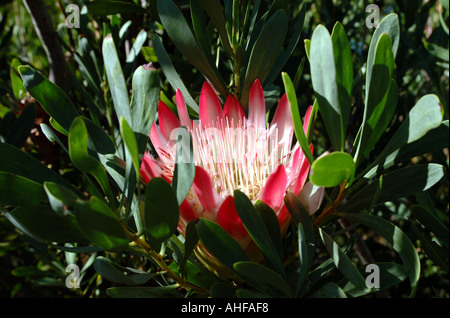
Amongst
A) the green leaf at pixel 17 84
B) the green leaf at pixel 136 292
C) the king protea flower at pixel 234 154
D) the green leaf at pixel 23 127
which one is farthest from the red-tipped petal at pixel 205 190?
the green leaf at pixel 17 84

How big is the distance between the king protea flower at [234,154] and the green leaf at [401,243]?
8cm

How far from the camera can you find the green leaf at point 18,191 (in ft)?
1.45

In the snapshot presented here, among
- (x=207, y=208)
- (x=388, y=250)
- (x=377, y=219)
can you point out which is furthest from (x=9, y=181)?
(x=388, y=250)

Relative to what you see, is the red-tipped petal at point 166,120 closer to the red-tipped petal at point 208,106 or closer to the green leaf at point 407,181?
the red-tipped petal at point 208,106

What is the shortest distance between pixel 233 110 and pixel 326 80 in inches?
7.7

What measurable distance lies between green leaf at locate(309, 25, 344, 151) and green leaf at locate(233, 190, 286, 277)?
12 cm

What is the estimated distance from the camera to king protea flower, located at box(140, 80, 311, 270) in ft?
1.68

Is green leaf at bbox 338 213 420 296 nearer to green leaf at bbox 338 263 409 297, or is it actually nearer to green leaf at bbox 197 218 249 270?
green leaf at bbox 338 263 409 297

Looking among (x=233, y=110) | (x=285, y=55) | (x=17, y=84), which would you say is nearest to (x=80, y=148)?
(x=233, y=110)

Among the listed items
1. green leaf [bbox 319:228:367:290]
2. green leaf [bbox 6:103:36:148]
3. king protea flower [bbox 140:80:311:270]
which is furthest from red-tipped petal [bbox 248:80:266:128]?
green leaf [bbox 6:103:36:148]

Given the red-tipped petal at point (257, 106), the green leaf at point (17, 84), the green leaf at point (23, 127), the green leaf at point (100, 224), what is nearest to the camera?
the green leaf at point (100, 224)

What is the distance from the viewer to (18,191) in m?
0.45

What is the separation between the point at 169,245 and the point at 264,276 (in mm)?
154

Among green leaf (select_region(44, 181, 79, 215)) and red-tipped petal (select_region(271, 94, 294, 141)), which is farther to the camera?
red-tipped petal (select_region(271, 94, 294, 141))
